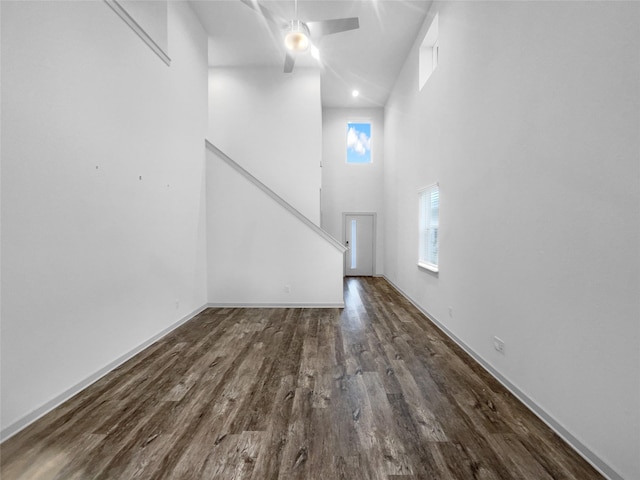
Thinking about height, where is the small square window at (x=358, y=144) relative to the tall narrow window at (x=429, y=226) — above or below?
above

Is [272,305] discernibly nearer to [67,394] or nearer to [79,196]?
[67,394]

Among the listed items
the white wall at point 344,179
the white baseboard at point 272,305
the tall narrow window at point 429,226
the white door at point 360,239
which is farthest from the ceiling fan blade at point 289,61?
the white door at point 360,239

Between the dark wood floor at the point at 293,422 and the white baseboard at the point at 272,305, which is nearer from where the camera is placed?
the dark wood floor at the point at 293,422

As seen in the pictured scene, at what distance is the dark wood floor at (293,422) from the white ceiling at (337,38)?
4699 millimetres

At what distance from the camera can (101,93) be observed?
8.05 feet

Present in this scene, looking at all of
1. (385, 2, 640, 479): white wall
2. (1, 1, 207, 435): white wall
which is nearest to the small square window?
(385, 2, 640, 479): white wall

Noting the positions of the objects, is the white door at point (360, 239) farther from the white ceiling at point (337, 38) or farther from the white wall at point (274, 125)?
the white ceiling at point (337, 38)

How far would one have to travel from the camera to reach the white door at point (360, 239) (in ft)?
26.9

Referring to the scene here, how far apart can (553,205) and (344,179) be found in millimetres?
6557

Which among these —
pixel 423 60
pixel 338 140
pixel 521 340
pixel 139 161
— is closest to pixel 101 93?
pixel 139 161

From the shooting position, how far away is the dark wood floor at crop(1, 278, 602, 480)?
1499 millimetres

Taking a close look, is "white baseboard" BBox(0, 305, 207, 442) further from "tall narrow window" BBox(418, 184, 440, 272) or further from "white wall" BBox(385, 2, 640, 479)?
"tall narrow window" BBox(418, 184, 440, 272)

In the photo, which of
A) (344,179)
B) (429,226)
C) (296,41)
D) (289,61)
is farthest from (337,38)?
(344,179)

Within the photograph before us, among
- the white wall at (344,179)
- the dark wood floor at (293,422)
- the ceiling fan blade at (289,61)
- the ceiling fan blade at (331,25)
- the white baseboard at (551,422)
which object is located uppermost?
the ceiling fan blade at (289,61)
